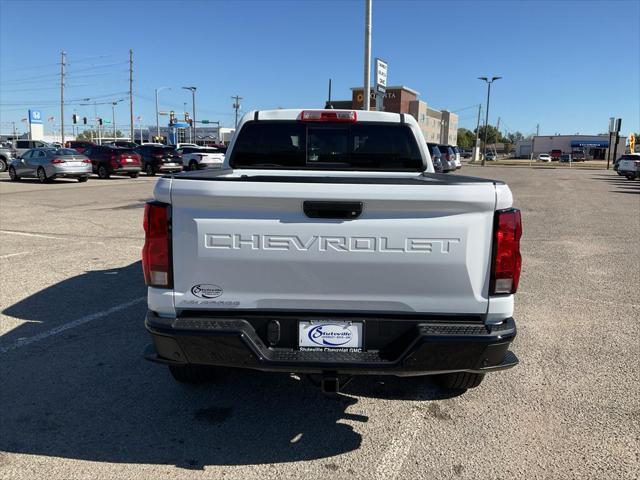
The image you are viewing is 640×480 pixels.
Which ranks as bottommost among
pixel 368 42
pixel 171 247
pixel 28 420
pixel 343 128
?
pixel 28 420

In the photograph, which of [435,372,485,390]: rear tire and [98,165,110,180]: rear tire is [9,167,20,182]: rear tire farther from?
[435,372,485,390]: rear tire

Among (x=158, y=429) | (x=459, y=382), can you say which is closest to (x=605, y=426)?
(x=459, y=382)

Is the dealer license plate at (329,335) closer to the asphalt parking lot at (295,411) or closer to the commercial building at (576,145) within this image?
the asphalt parking lot at (295,411)

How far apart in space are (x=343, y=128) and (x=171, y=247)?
240cm

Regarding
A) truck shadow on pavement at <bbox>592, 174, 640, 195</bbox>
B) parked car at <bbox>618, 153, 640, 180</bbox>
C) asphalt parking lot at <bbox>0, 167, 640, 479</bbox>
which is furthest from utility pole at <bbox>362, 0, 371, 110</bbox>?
parked car at <bbox>618, 153, 640, 180</bbox>

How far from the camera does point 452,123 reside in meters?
139

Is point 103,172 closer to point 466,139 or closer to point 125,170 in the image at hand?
point 125,170

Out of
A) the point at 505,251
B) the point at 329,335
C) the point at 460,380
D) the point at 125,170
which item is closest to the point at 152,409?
the point at 329,335

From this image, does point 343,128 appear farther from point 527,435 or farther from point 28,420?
point 28,420

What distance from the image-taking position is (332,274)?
2742mm

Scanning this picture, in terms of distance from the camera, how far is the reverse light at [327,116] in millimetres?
4535

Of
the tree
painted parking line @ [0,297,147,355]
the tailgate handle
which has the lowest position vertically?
painted parking line @ [0,297,147,355]

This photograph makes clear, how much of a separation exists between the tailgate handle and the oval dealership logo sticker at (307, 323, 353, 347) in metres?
0.60

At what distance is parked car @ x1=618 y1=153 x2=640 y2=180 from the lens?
33219 mm
